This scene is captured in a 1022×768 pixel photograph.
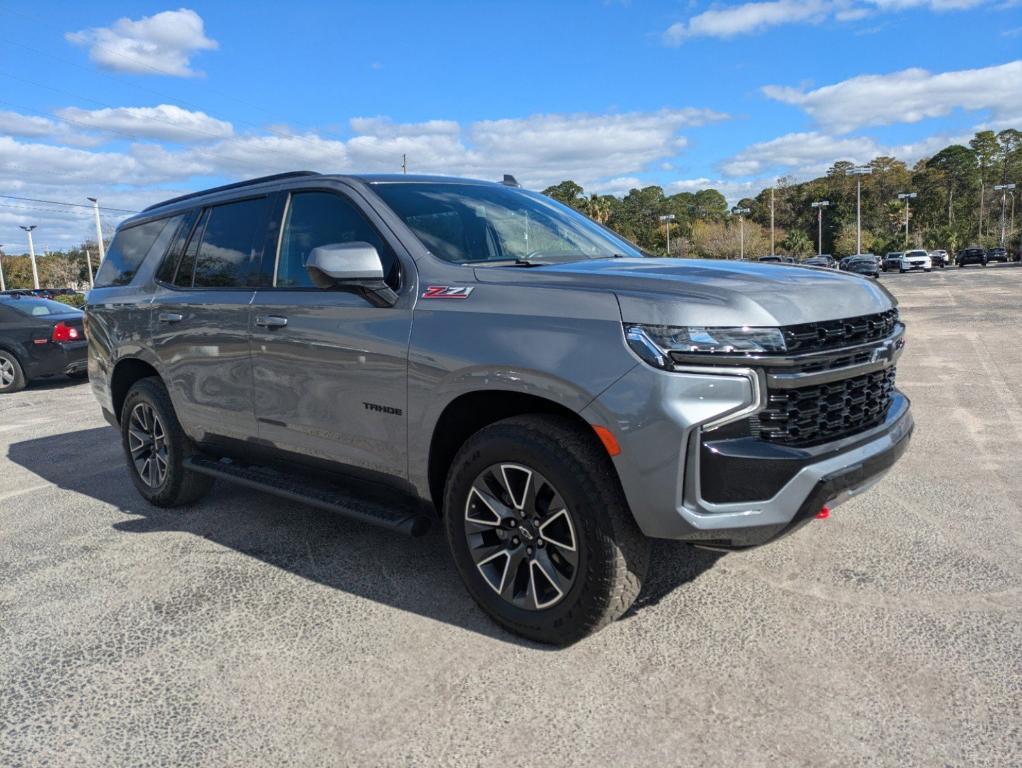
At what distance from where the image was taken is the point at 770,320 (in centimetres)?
269

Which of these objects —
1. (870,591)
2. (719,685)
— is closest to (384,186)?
(719,685)

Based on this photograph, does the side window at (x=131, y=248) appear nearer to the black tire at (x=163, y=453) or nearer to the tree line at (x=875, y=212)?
the black tire at (x=163, y=453)

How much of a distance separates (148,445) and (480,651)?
315 centimetres

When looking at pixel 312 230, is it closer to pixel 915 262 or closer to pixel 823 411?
pixel 823 411

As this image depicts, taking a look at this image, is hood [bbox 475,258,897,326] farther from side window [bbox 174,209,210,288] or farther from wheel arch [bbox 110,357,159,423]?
wheel arch [bbox 110,357,159,423]

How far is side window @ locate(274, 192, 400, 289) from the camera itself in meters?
3.74

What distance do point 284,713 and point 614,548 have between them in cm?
130

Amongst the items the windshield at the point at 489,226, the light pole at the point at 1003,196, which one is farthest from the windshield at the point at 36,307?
the light pole at the point at 1003,196

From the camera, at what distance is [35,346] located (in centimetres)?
1122

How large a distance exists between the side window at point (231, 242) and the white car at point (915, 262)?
192 feet

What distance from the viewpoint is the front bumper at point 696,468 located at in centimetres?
261

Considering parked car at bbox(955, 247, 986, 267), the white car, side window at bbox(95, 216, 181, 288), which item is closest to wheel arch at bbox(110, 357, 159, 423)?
side window at bbox(95, 216, 181, 288)

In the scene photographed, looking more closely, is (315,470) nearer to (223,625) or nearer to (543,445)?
(223,625)

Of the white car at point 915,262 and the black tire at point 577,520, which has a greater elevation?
the white car at point 915,262
